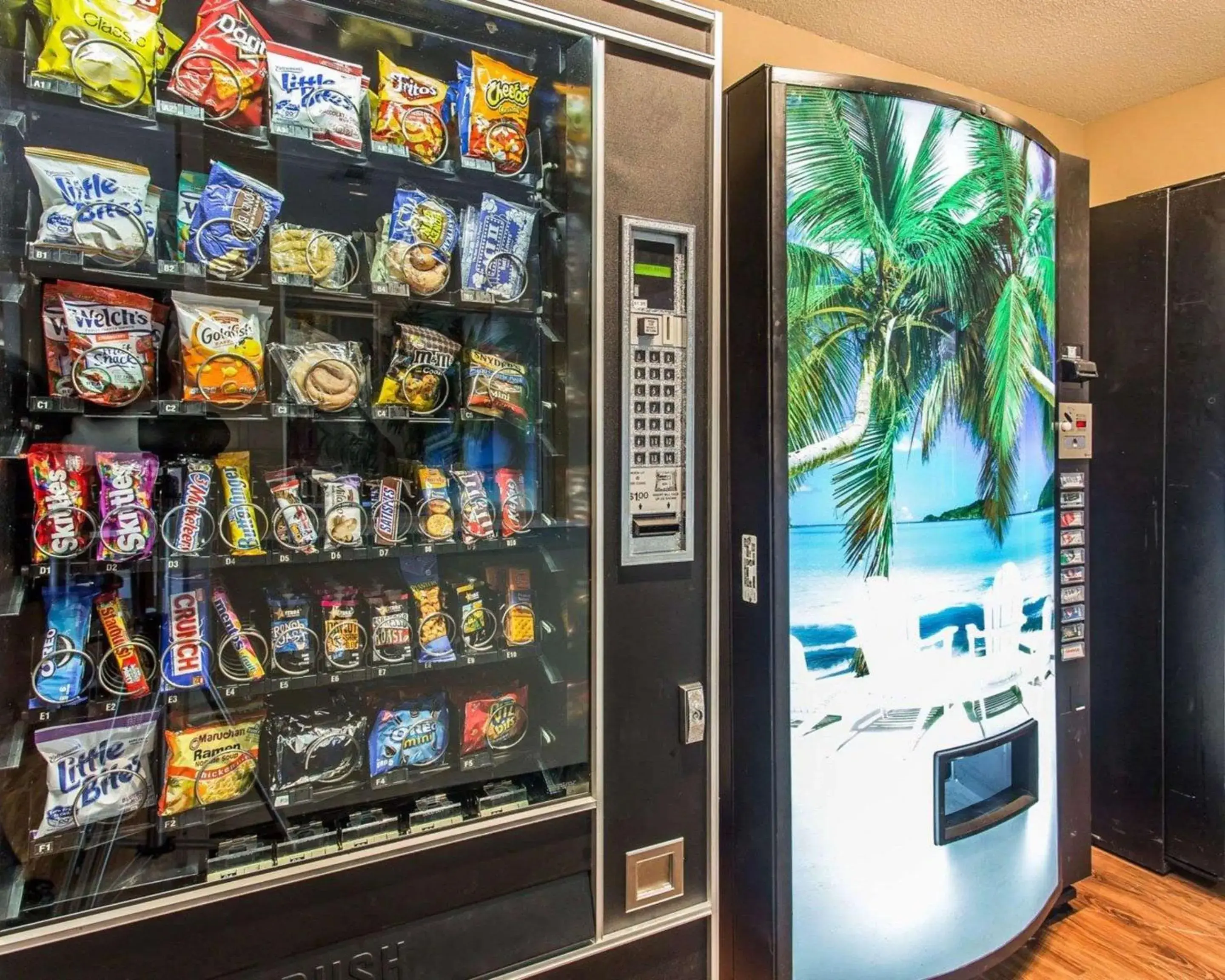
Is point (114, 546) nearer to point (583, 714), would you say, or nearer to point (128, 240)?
point (128, 240)

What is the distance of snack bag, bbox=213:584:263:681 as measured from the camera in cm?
117

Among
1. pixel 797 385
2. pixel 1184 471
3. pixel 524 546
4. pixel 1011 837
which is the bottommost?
pixel 1011 837

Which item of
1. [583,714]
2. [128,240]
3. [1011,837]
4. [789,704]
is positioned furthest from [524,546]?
[1011,837]

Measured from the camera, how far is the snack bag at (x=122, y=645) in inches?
43.2

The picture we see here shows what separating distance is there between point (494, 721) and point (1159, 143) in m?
3.12

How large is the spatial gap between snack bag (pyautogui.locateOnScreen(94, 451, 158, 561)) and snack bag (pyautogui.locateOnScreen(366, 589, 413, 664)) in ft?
1.18

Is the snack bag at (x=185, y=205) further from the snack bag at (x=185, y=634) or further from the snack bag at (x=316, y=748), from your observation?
the snack bag at (x=316, y=748)

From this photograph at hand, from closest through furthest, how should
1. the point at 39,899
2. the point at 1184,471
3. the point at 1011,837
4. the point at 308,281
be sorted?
the point at 39,899, the point at 308,281, the point at 1011,837, the point at 1184,471

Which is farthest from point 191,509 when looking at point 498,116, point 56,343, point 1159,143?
point 1159,143

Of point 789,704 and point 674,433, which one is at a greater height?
point 674,433

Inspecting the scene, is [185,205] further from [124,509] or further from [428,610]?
[428,610]

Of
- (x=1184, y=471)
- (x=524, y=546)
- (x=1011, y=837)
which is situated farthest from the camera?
(x=1184, y=471)

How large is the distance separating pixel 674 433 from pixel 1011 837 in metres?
1.17

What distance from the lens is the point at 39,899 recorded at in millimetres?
1007
